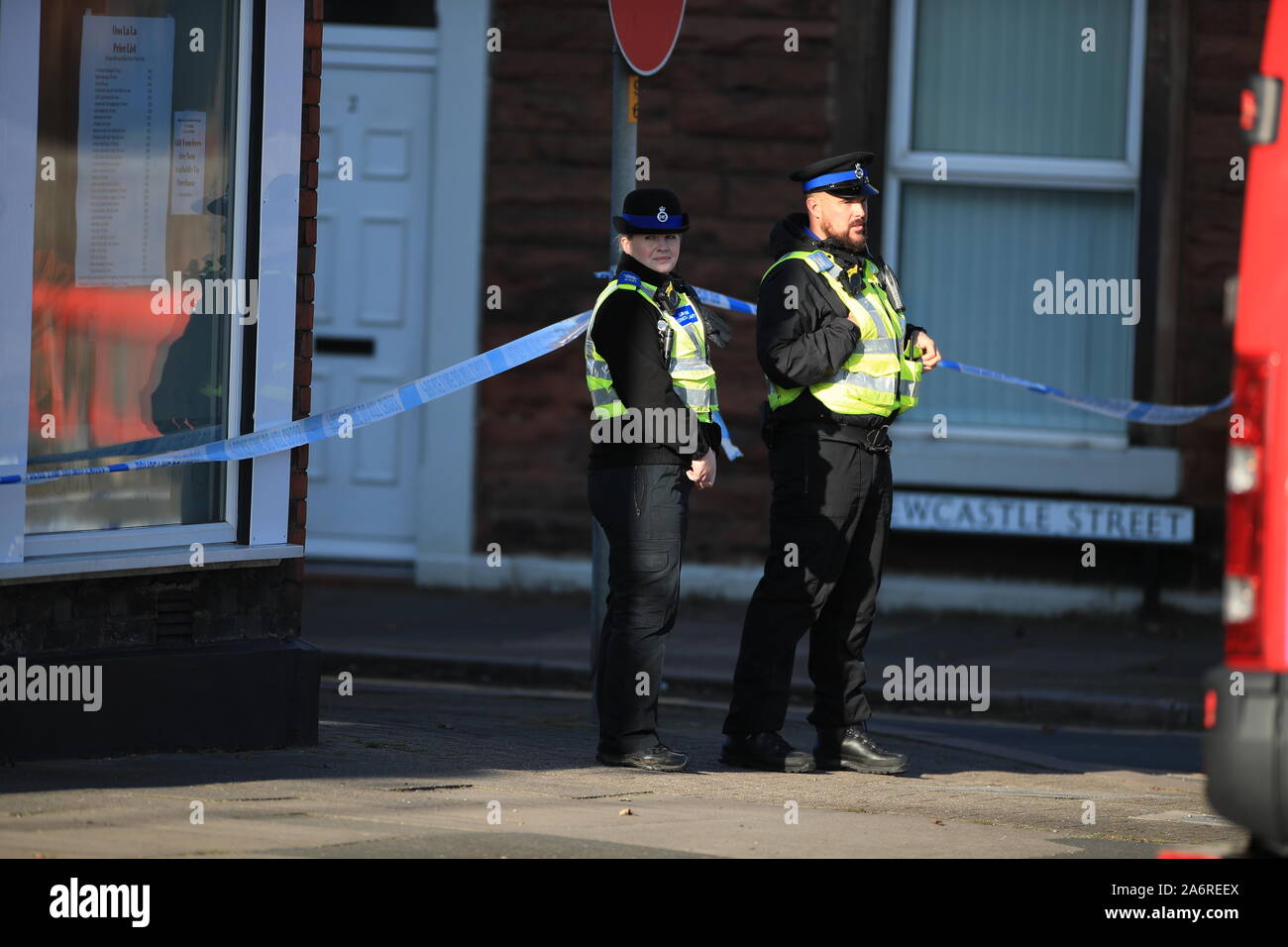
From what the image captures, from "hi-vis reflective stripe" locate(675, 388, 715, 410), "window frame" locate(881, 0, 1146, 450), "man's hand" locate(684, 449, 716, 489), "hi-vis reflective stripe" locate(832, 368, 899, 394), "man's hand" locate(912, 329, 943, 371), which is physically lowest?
"man's hand" locate(684, 449, 716, 489)

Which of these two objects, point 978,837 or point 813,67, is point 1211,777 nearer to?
point 978,837

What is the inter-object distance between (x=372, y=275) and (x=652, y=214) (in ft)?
18.7

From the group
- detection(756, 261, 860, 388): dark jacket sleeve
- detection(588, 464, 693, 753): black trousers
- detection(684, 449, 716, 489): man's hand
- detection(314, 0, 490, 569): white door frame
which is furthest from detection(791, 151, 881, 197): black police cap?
detection(314, 0, 490, 569): white door frame

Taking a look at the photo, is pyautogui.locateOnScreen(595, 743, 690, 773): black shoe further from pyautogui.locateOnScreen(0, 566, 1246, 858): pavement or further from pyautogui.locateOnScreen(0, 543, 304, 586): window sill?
pyautogui.locateOnScreen(0, 543, 304, 586): window sill

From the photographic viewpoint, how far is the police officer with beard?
7.14 m

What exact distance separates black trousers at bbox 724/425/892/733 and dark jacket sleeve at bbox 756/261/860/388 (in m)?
0.25

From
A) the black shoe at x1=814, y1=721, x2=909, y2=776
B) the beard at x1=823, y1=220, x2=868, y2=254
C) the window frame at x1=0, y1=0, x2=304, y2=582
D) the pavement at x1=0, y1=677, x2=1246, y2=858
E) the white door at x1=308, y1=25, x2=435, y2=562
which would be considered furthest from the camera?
the white door at x1=308, y1=25, x2=435, y2=562

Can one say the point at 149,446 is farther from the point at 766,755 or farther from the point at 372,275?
the point at 372,275

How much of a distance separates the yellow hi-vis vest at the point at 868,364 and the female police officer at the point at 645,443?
425 millimetres

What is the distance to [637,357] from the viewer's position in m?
6.99

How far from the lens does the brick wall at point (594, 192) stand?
39.3 feet

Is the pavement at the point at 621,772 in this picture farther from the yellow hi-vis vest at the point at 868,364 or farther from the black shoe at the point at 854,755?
the yellow hi-vis vest at the point at 868,364

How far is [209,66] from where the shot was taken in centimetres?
694

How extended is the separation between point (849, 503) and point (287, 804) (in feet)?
7.53
